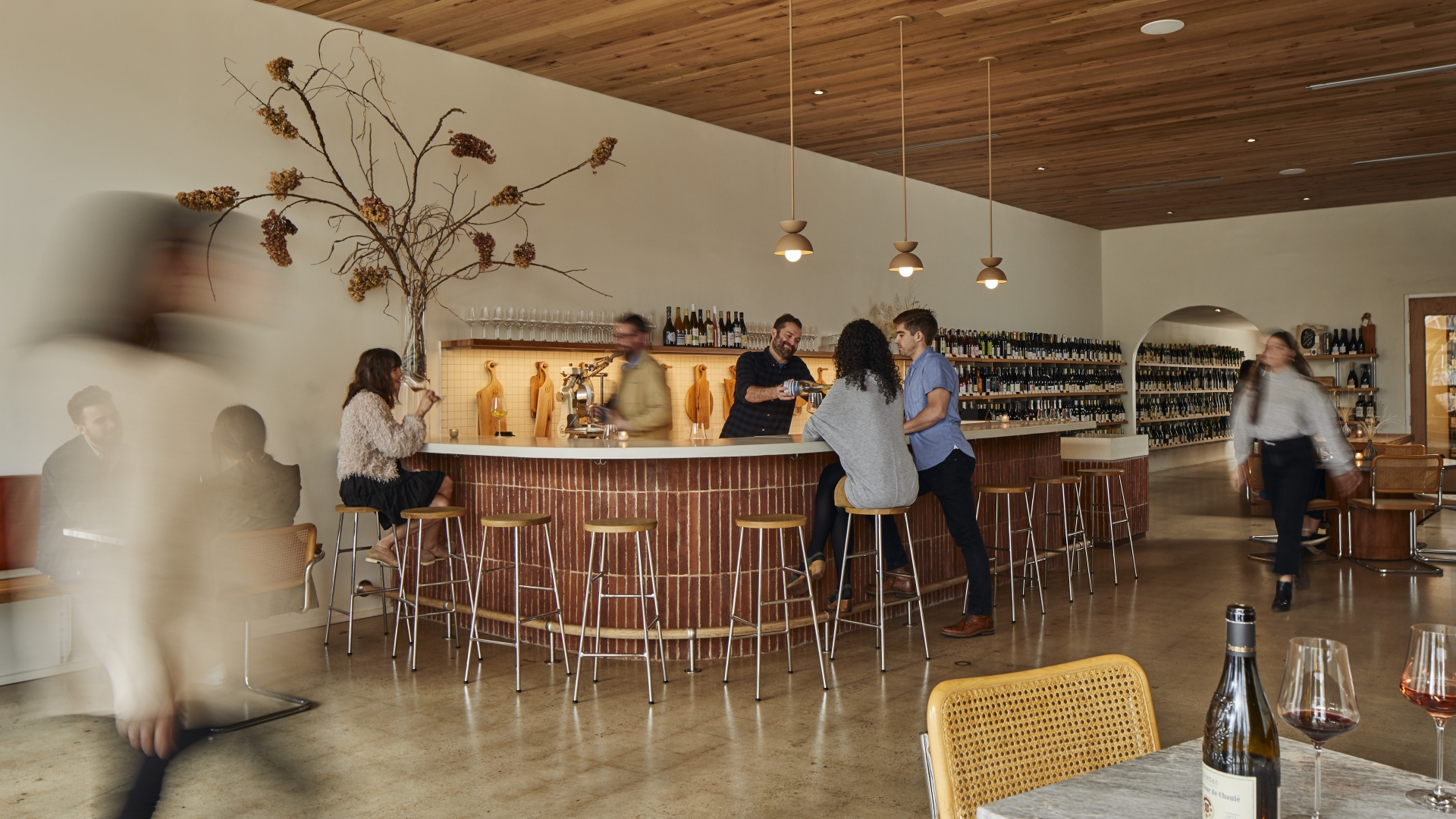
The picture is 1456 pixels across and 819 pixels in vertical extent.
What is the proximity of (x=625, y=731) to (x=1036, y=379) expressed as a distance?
9004 millimetres

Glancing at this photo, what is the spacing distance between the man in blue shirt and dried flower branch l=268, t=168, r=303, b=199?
10.5 ft

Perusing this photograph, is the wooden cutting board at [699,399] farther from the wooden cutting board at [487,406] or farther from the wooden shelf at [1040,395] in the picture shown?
the wooden shelf at [1040,395]

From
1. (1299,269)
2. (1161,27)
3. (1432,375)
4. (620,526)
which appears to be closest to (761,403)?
(620,526)

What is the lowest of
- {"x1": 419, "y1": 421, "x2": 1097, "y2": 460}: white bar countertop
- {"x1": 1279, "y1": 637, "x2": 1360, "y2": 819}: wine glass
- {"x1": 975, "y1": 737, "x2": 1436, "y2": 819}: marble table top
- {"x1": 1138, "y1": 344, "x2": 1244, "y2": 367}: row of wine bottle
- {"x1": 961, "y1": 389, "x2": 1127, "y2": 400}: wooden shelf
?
{"x1": 975, "y1": 737, "x2": 1436, "y2": 819}: marble table top

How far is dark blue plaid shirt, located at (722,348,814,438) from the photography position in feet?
19.8

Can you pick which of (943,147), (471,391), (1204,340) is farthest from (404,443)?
(1204,340)

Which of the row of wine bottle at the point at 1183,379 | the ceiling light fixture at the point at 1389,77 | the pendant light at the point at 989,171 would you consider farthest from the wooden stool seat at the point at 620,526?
the row of wine bottle at the point at 1183,379

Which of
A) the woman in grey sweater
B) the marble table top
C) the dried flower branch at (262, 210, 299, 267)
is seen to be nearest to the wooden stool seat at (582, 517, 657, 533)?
the dried flower branch at (262, 210, 299, 267)

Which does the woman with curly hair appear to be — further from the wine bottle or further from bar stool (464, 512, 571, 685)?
the wine bottle

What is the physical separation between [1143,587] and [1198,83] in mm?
3396

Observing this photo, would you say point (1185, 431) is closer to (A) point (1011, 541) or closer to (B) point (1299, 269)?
(B) point (1299, 269)

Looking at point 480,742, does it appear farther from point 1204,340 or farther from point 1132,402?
point 1204,340

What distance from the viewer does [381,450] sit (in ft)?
16.9

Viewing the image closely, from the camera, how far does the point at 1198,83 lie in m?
6.95
